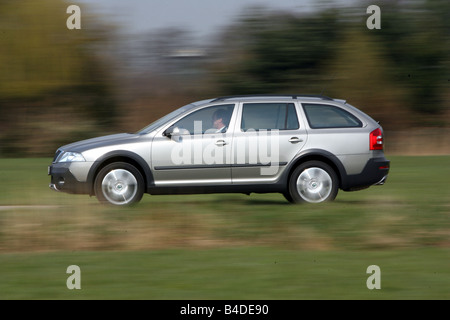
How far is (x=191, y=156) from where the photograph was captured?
1092cm

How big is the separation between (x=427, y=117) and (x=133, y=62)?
11.0m

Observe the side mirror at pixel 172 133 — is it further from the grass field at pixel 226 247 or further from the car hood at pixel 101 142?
the grass field at pixel 226 247

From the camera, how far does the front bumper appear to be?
1086 centimetres

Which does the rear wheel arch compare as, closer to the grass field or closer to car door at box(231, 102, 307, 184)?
car door at box(231, 102, 307, 184)

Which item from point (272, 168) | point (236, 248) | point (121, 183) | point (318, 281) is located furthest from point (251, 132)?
point (318, 281)

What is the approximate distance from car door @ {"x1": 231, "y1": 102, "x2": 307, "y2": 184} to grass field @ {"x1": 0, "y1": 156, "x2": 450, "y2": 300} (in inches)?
18.9

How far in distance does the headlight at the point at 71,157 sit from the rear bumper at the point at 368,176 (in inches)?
146

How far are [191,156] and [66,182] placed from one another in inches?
69.6

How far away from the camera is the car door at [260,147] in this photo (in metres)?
11.0
